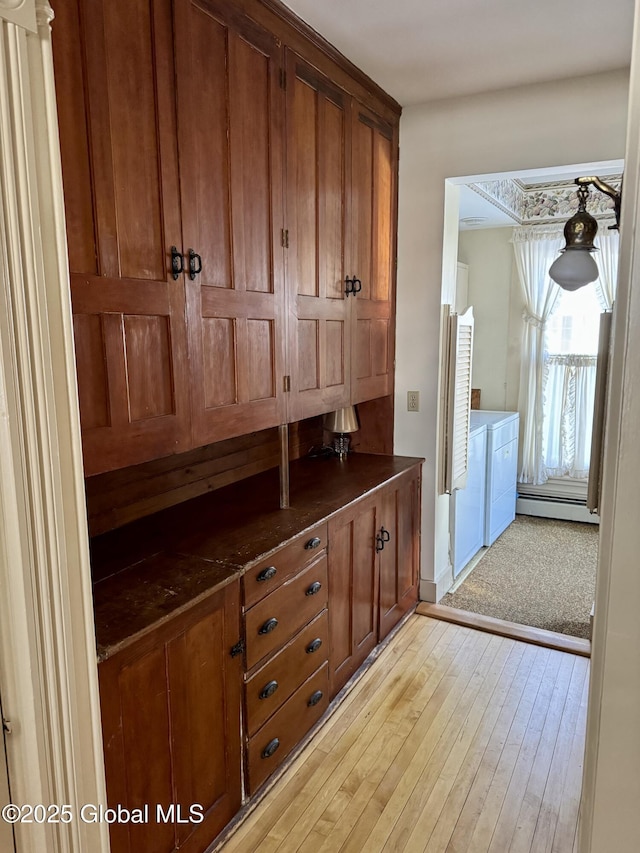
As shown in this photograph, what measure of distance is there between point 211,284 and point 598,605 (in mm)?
1360

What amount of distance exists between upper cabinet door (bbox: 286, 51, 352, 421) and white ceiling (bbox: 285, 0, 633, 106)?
0.19 meters

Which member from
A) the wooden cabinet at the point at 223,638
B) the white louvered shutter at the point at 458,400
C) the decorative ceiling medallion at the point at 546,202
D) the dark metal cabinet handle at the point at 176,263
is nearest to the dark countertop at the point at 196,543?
the wooden cabinet at the point at 223,638

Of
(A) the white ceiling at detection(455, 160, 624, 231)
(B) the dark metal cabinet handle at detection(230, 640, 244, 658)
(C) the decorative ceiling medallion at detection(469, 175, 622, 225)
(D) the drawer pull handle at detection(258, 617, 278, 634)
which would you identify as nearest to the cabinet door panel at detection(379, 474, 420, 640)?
(D) the drawer pull handle at detection(258, 617, 278, 634)

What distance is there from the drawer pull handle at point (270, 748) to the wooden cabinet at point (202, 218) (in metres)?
1.02

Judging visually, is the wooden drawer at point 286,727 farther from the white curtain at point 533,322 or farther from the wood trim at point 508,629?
the white curtain at point 533,322

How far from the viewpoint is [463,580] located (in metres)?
3.64

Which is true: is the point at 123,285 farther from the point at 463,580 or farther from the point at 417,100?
the point at 463,580

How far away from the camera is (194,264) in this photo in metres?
1.69

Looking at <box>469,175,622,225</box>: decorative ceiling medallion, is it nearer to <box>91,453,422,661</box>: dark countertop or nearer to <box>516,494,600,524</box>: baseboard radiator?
<box>516,494,600,524</box>: baseboard radiator

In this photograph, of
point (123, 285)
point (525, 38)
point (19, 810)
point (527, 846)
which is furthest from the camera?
point (525, 38)

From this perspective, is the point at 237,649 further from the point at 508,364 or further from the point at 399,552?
the point at 508,364

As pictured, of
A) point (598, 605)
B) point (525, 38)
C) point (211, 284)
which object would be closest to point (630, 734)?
point (598, 605)

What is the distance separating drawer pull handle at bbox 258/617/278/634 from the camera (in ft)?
6.01

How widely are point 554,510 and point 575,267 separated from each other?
→ 2.53m
